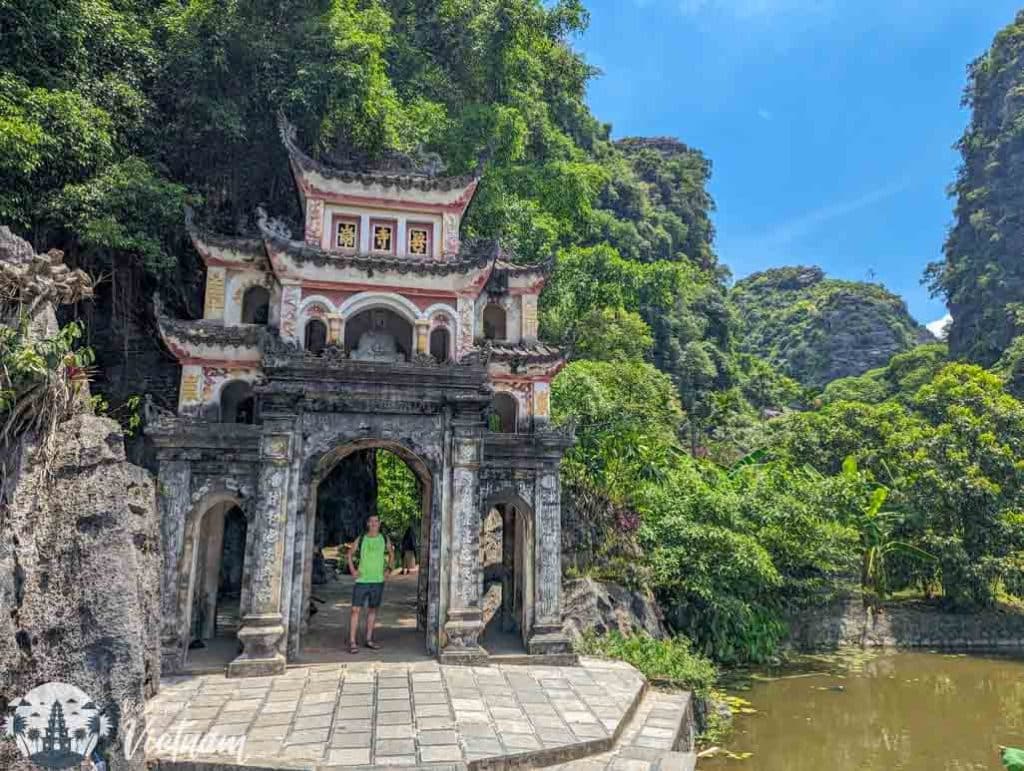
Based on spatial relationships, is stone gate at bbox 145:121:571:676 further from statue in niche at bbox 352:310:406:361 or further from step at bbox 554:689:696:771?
step at bbox 554:689:696:771

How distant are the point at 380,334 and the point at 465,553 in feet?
13.9

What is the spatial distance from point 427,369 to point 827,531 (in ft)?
41.4

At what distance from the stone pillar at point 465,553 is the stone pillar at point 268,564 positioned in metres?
2.34

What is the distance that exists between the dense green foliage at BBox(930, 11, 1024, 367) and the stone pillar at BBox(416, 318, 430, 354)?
42554 millimetres

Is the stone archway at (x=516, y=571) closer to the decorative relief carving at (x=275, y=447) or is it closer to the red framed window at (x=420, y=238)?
the decorative relief carving at (x=275, y=447)

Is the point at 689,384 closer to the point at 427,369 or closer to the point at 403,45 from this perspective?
the point at 403,45

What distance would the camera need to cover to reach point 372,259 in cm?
1102

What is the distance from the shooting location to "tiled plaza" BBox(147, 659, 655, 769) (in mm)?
6277

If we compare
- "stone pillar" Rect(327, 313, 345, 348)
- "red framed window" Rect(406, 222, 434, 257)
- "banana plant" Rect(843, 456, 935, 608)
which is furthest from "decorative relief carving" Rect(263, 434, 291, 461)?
"banana plant" Rect(843, 456, 935, 608)

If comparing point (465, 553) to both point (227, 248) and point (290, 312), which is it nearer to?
point (290, 312)

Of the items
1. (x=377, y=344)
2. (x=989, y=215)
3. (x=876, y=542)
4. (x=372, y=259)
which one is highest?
(x=989, y=215)

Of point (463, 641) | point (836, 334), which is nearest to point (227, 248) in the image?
point (463, 641)

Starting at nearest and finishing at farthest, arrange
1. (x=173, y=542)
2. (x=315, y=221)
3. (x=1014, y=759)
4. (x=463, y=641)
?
(x=1014, y=759), (x=463, y=641), (x=173, y=542), (x=315, y=221)

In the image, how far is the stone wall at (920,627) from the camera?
67.0ft
